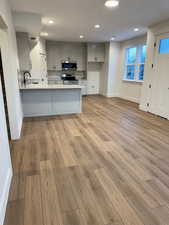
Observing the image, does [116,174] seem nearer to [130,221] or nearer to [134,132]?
[130,221]

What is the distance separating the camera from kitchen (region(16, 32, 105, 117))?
436 centimetres

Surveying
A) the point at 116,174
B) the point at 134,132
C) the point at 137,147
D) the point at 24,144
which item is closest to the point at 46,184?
the point at 116,174

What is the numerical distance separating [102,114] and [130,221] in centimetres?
363

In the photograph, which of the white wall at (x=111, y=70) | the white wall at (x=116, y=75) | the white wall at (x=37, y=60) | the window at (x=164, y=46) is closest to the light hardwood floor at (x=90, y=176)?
the window at (x=164, y=46)

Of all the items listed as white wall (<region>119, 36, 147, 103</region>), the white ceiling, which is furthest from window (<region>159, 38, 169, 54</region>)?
white wall (<region>119, 36, 147, 103</region>)

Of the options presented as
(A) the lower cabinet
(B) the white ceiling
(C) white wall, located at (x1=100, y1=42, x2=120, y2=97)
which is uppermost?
(B) the white ceiling

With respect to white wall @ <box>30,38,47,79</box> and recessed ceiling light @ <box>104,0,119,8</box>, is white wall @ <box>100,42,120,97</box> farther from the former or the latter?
recessed ceiling light @ <box>104,0,119,8</box>

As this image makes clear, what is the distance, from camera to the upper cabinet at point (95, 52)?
25.2ft

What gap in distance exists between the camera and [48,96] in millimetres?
4500

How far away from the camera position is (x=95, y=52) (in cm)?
776

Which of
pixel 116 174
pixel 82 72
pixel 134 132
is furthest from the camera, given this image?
pixel 82 72

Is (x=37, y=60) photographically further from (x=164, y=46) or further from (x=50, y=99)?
(x=164, y=46)

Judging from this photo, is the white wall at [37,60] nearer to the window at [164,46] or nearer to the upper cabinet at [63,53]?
the upper cabinet at [63,53]

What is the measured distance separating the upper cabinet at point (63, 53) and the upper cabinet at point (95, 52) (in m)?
0.45
